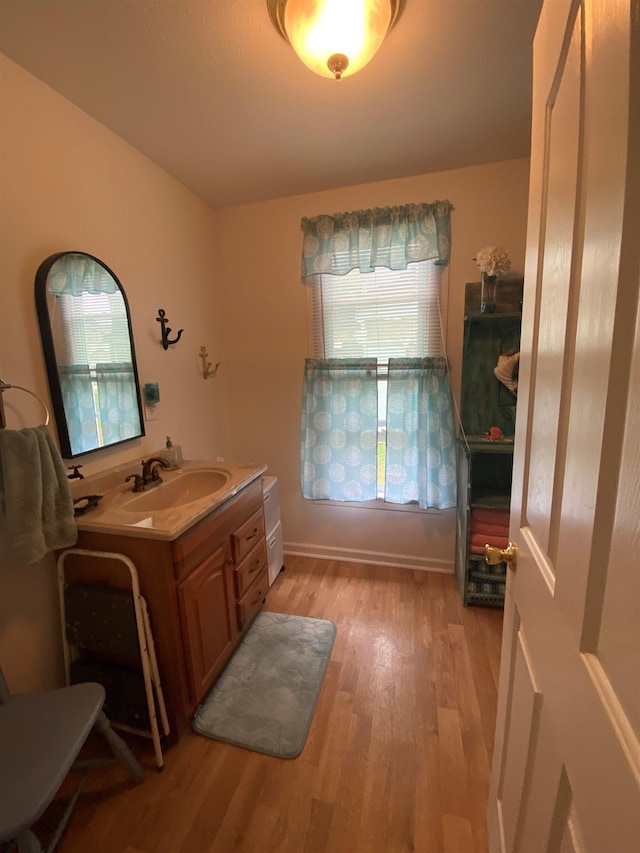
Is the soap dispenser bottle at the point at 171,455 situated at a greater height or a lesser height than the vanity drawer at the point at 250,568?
greater

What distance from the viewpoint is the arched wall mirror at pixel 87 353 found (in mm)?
1345

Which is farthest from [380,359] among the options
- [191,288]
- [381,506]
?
[191,288]

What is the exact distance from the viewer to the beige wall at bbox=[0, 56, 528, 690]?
A: 4.15 ft

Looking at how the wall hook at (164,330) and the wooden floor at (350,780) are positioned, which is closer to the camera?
the wooden floor at (350,780)

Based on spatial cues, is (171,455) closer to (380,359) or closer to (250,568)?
(250,568)

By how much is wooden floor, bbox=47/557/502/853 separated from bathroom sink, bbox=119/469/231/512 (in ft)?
3.01

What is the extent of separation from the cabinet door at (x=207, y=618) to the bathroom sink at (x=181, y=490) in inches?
12.9

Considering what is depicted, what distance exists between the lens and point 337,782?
1229 millimetres

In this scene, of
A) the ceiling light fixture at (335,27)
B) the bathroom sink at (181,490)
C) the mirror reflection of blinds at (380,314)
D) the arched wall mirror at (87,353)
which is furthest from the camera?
the mirror reflection of blinds at (380,314)

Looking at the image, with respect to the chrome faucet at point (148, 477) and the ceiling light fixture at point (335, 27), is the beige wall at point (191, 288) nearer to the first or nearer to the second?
the chrome faucet at point (148, 477)

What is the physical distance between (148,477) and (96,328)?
0.70 m

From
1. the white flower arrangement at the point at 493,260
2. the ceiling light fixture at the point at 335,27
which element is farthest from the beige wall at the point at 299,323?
the ceiling light fixture at the point at 335,27

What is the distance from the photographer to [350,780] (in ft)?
4.05

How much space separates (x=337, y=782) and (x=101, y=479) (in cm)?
147
